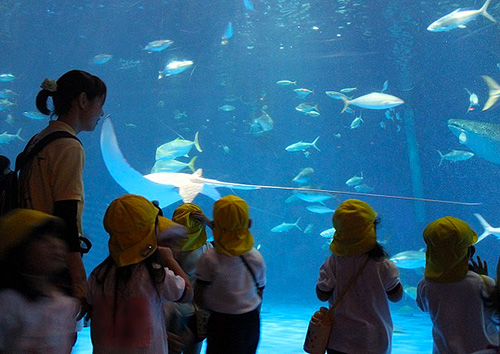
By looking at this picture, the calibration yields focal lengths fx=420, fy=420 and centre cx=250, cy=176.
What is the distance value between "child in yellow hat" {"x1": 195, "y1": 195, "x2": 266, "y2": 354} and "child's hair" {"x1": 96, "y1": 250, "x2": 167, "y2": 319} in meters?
0.40

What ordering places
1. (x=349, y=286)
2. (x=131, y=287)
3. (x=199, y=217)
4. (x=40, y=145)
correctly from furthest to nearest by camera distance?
(x=199, y=217) → (x=349, y=286) → (x=40, y=145) → (x=131, y=287)

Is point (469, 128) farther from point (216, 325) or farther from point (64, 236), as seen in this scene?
point (64, 236)

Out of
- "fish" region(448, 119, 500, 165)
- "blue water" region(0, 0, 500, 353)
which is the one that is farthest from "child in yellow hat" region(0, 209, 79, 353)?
"blue water" region(0, 0, 500, 353)

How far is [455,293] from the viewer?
1896 mm

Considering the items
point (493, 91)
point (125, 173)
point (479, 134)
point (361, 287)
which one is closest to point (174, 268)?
point (361, 287)

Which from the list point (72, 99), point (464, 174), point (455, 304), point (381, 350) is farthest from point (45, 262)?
point (464, 174)

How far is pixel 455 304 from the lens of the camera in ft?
6.19

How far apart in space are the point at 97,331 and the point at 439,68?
781 inches

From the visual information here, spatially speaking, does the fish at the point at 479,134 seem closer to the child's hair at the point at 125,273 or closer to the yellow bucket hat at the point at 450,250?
the yellow bucket hat at the point at 450,250

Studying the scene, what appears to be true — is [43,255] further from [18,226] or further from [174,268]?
[174,268]

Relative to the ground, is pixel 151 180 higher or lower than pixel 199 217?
lower

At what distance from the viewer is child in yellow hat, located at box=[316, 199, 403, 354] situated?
202 centimetres

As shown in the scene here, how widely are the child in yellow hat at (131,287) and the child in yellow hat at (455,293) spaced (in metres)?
1.17

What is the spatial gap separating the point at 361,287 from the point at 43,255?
4.71 ft
